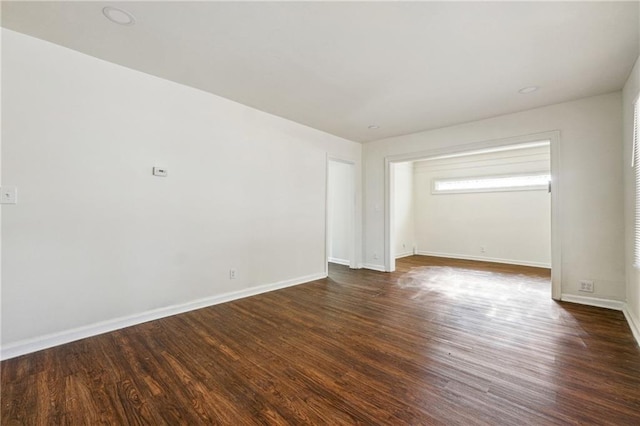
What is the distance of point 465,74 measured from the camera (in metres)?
2.74

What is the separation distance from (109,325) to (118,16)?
2.61m

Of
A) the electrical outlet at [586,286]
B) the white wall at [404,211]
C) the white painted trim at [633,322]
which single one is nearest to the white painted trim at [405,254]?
the white wall at [404,211]

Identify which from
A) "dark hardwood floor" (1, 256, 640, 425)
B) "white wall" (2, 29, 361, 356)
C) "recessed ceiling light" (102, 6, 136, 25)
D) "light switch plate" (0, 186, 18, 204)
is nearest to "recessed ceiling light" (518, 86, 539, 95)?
"dark hardwood floor" (1, 256, 640, 425)

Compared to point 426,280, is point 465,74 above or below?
above

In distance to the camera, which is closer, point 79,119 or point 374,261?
point 79,119

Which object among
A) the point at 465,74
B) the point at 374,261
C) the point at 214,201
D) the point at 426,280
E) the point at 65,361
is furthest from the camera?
the point at 374,261

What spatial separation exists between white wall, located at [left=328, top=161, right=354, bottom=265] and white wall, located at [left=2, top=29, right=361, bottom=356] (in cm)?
209

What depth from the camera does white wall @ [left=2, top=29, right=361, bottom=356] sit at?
217 cm

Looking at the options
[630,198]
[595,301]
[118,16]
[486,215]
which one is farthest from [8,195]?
[486,215]

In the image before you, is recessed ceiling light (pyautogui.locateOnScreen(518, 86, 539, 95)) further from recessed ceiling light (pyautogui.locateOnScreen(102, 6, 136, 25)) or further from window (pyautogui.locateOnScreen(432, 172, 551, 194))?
recessed ceiling light (pyautogui.locateOnScreen(102, 6, 136, 25))

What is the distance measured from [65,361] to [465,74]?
4.29 metres

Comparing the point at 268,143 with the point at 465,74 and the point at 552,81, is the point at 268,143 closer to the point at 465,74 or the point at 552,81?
the point at 465,74

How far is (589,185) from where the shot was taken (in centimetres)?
332

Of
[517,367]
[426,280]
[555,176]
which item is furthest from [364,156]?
[517,367]
